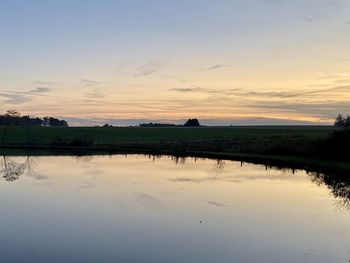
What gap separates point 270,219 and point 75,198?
8.86 metres

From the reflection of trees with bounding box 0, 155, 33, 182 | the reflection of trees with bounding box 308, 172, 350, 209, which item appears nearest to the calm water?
the reflection of trees with bounding box 308, 172, 350, 209

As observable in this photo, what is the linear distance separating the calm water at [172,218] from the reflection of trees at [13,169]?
1.26 ft

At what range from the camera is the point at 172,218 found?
17406 mm

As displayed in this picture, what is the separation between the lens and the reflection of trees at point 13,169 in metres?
30.5

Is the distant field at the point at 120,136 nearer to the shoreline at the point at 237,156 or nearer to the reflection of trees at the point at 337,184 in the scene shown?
the shoreline at the point at 237,156

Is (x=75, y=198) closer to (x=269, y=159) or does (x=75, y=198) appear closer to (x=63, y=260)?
(x=63, y=260)

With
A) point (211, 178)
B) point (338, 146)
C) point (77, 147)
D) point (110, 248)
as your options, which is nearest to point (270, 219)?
point (110, 248)

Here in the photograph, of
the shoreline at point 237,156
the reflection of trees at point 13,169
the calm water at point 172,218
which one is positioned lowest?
the calm water at point 172,218

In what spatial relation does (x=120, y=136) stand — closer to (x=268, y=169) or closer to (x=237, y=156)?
(x=237, y=156)

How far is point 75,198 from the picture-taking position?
71.1 ft

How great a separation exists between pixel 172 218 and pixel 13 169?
21079 mm

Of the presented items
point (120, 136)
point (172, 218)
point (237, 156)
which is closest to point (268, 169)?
point (237, 156)

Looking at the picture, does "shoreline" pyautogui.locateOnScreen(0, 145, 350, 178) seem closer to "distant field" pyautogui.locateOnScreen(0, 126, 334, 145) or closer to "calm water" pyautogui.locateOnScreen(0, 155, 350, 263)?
"calm water" pyautogui.locateOnScreen(0, 155, 350, 263)

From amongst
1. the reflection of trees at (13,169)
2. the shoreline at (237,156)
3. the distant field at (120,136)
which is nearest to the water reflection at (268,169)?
the reflection of trees at (13,169)
